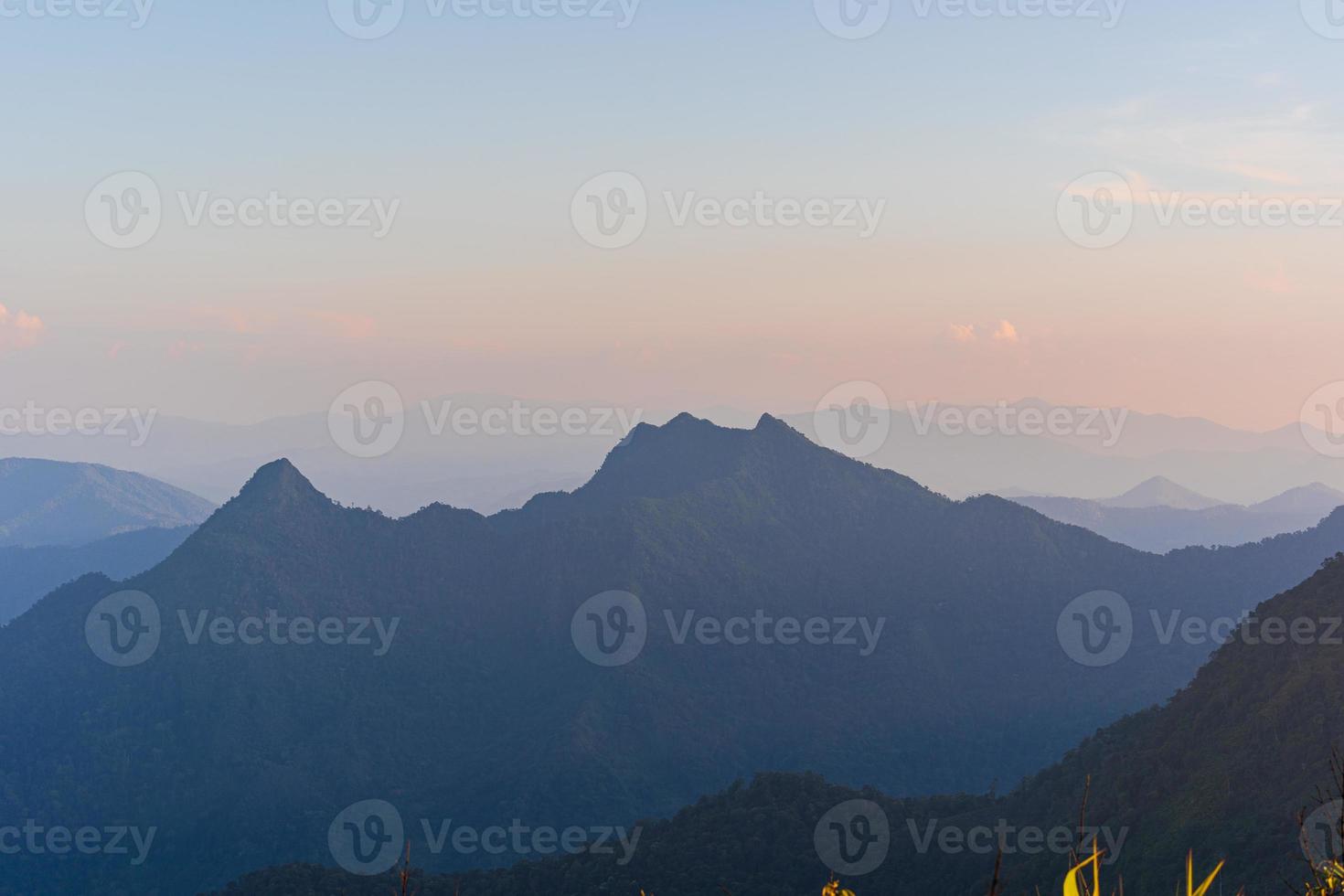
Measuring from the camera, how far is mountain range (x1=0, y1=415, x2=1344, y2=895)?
119375mm

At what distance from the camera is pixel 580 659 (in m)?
144

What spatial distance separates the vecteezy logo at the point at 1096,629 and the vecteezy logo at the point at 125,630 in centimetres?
10928

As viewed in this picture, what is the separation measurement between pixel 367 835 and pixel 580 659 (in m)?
37.1

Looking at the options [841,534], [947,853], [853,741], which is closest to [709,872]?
[947,853]

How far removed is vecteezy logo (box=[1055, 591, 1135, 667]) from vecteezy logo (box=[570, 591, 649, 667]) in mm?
50852

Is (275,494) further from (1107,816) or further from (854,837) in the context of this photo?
(1107,816)

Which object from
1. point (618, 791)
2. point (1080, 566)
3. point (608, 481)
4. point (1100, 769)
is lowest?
point (618, 791)

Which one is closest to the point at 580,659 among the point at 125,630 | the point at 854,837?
the point at 125,630

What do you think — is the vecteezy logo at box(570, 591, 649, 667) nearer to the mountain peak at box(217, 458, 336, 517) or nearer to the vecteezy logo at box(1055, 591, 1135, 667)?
the mountain peak at box(217, 458, 336, 517)

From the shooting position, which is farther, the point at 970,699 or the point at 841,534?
the point at 841,534

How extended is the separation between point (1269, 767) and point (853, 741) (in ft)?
228

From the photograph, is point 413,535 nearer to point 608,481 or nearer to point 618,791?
point 608,481

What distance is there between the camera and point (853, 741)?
408ft

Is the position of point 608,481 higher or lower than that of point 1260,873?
higher
